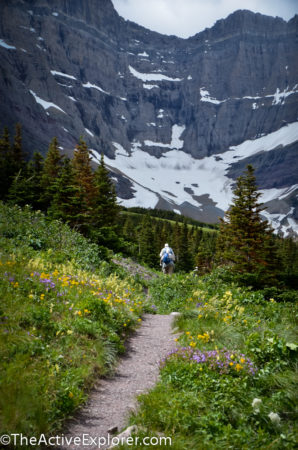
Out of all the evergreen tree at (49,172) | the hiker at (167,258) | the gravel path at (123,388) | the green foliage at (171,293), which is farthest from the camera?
the evergreen tree at (49,172)

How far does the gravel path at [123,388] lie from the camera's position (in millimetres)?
3785

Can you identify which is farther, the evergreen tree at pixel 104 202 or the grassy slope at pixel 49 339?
the evergreen tree at pixel 104 202

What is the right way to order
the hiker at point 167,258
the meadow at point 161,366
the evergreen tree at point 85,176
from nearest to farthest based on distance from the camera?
the meadow at point 161,366
the hiker at point 167,258
the evergreen tree at point 85,176

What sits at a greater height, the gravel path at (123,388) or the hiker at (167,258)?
the hiker at (167,258)

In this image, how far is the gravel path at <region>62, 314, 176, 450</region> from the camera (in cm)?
379

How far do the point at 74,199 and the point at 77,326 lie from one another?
17492mm

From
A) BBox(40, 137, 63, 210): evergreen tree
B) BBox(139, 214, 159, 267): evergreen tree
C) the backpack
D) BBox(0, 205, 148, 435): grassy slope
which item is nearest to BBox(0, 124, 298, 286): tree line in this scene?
BBox(40, 137, 63, 210): evergreen tree

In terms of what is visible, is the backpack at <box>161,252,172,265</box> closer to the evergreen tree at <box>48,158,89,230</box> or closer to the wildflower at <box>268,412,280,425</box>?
the evergreen tree at <box>48,158,89,230</box>

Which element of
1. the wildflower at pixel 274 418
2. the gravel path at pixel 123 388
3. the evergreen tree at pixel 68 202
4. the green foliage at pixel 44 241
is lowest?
the gravel path at pixel 123 388

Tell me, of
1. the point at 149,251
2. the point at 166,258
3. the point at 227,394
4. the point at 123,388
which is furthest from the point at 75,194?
the point at 149,251

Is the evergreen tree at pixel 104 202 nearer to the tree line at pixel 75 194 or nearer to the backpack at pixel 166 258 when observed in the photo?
the tree line at pixel 75 194

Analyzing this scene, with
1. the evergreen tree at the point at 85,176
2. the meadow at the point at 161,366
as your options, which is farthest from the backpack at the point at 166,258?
the meadow at the point at 161,366

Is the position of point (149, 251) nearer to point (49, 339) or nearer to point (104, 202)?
point (104, 202)

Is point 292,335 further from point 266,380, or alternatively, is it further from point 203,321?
point 203,321
